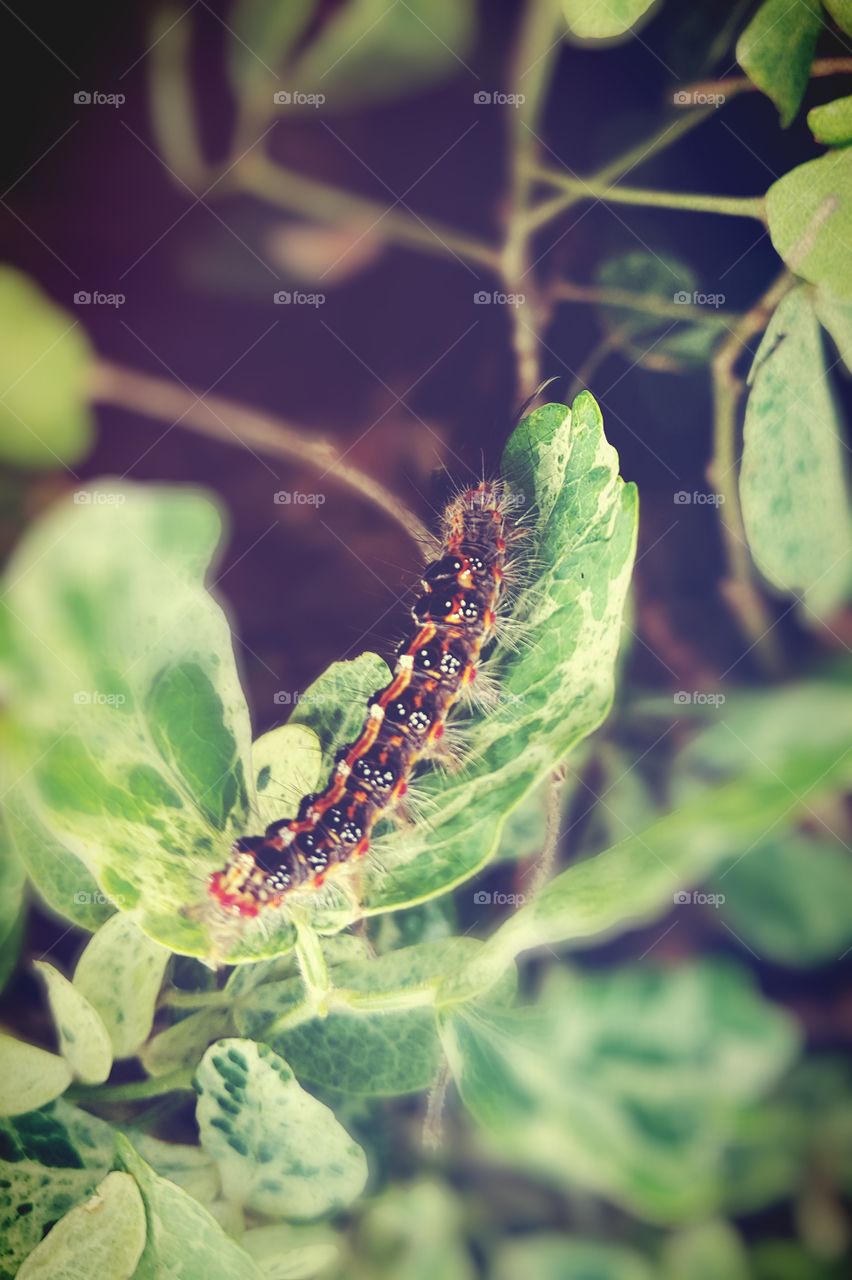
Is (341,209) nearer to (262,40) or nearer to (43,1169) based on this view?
(262,40)

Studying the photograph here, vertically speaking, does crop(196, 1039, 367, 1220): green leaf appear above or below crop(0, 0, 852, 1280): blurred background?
below

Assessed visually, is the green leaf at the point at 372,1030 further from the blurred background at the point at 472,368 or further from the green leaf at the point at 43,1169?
the green leaf at the point at 43,1169

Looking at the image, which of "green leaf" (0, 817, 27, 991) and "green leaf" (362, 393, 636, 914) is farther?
"green leaf" (0, 817, 27, 991)

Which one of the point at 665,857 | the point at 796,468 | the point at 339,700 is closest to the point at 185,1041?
the point at 339,700

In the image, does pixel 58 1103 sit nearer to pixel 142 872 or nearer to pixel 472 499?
pixel 142 872

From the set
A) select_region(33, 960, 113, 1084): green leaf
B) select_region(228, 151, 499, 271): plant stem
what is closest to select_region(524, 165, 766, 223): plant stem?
select_region(228, 151, 499, 271): plant stem

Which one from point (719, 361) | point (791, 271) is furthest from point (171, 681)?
point (791, 271)

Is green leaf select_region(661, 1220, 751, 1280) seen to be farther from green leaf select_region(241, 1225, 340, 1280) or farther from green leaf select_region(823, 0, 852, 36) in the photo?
green leaf select_region(823, 0, 852, 36)
